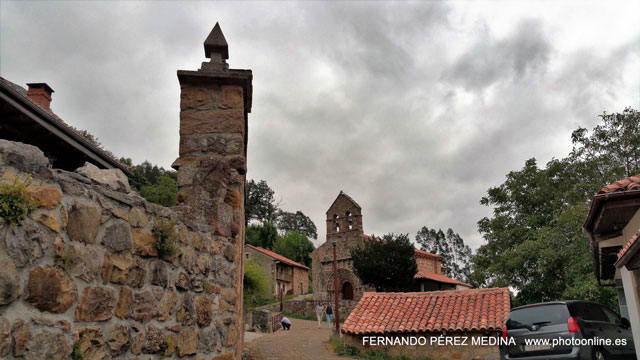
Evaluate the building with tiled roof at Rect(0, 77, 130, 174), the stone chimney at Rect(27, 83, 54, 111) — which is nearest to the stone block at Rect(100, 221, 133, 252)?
the building with tiled roof at Rect(0, 77, 130, 174)

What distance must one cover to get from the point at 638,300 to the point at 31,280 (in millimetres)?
8550

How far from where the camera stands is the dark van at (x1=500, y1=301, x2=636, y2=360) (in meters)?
6.40

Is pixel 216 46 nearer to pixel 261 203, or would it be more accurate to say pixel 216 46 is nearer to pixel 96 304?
pixel 96 304

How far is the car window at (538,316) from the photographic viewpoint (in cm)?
669

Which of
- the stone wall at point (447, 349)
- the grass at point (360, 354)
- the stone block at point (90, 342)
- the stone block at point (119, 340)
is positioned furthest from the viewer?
the grass at point (360, 354)

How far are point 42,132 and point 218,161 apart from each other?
6063 millimetres

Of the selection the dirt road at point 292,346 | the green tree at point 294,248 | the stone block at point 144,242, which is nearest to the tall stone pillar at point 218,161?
the stone block at point 144,242

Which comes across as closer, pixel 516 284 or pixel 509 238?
pixel 516 284

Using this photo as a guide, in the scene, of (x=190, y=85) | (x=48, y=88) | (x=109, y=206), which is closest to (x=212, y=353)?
Result: (x=109, y=206)

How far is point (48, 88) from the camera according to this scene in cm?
1192

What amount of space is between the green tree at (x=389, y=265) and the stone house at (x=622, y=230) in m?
17.7

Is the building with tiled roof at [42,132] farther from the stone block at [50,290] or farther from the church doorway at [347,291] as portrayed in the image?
the church doorway at [347,291]

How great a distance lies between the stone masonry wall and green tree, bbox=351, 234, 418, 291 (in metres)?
24.2

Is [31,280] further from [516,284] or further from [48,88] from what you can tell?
[516,284]
